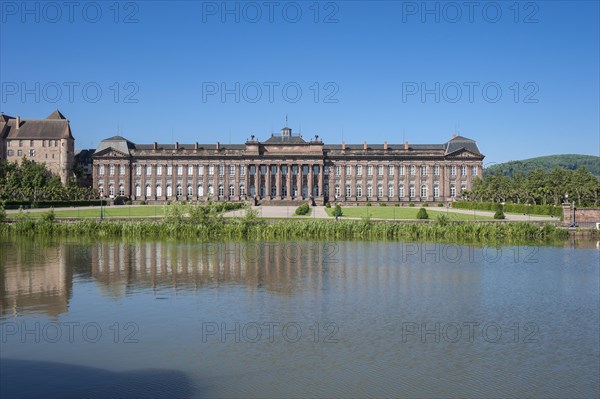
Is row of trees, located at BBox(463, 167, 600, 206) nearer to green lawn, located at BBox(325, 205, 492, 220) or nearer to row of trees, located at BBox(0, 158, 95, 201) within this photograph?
green lawn, located at BBox(325, 205, 492, 220)

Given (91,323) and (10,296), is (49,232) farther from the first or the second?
(91,323)

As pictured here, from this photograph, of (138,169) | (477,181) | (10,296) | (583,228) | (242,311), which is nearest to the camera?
(242,311)

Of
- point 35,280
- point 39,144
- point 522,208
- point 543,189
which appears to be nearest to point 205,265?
point 35,280

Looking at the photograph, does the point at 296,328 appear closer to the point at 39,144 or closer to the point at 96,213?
the point at 96,213

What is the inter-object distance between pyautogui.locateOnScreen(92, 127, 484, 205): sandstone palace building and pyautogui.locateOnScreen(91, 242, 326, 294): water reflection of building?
54239mm

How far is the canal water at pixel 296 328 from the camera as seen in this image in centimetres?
1066

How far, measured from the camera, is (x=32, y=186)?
69.6 m

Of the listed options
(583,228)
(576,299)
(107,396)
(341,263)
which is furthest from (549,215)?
(107,396)

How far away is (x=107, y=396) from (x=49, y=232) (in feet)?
96.4

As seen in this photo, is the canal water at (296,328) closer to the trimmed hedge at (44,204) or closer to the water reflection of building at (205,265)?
the water reflection of building at (205,265)

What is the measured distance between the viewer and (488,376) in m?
11.2

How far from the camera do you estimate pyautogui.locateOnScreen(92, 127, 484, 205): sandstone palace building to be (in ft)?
279

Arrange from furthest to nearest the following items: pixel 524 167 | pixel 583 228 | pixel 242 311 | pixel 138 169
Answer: pixel 524 167
pixel 138 169
pixel 583 228
pixel 242 311

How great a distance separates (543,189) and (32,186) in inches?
2152
